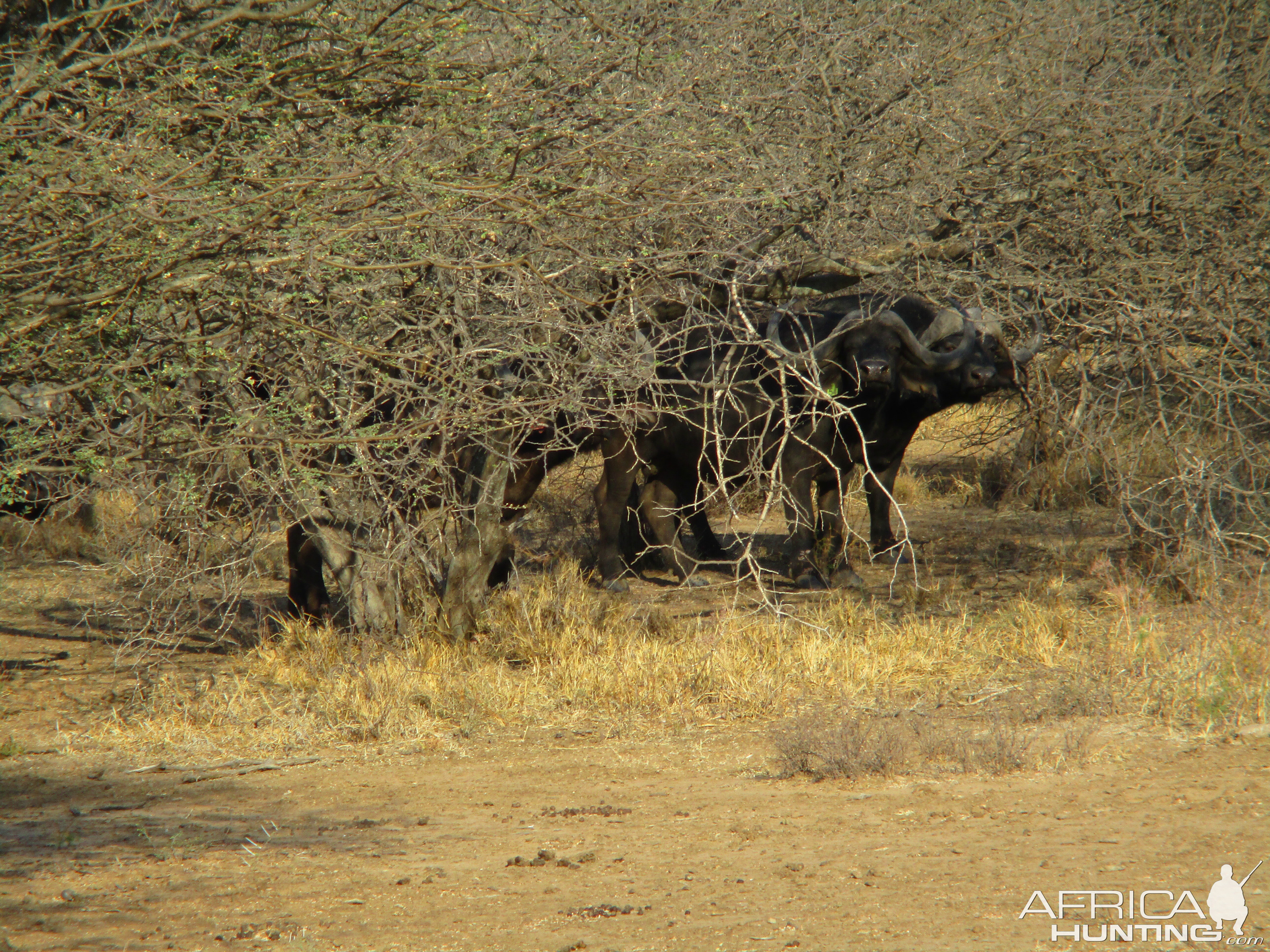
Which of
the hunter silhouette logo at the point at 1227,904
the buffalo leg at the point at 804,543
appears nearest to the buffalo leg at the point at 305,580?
the buffalo leg at the point at 804,543

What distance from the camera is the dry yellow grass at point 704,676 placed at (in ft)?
21.1

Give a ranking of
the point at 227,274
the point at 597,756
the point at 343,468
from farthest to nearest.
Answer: the point at 597,756 < the point at 343,468 < the point at 227,274

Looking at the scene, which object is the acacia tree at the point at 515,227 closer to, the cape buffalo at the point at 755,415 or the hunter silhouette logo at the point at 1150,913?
the cape buffalo at the point at 755,415

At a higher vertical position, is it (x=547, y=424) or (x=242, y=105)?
(x=242, y=105)

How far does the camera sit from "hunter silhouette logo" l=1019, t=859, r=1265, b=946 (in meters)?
3.66

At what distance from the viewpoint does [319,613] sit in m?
8.97

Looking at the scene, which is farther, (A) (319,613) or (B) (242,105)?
(A) (319,613)

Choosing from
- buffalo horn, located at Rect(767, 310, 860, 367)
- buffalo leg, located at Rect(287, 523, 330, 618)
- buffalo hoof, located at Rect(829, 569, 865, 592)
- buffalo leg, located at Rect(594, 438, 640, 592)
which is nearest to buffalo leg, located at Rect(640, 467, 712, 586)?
buffalo leg, located at Rect(594, 438, 640, 592)

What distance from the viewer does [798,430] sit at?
9.38 metres

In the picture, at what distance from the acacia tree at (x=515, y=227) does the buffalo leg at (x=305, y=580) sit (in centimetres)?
46

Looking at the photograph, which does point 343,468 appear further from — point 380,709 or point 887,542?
point 887,542

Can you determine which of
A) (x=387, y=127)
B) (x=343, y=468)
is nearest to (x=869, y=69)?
(x=387, y=127)

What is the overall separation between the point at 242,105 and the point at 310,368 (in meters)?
1.50

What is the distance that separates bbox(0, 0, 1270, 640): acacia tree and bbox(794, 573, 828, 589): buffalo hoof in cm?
225
